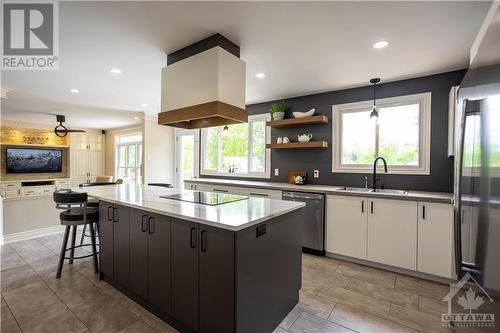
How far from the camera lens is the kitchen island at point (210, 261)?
1474 millimetres

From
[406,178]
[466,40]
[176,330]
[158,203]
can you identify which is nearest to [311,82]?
[466,40]

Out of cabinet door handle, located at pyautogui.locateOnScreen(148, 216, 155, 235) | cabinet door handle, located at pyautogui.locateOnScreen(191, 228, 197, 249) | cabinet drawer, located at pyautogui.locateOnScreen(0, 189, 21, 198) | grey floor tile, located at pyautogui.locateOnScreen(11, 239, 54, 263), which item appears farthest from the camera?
cabinet drawer, located at pyautogui.locateOnScreen(0, 189, 21, 198)

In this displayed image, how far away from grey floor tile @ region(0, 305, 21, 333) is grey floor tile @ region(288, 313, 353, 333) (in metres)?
2.19

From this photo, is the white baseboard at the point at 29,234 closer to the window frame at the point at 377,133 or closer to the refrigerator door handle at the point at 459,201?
the window frame at the point at 377,133

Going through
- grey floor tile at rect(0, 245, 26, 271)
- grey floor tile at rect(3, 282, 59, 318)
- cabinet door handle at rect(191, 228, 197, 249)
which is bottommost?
grey floor tile at rect(0, 245, 26, 271)

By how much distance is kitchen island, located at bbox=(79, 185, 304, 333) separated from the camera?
4.83 feet

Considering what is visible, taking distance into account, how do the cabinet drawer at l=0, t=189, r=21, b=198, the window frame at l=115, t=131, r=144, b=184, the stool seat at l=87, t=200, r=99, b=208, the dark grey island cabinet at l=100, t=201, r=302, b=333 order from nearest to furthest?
the dark grey island cabinet at l=100, t=201, r=302, b=333
the stool seat at l=87, t=200, r=99, b=208
the cabinet drawer at l=0, t=189, r=21, b=198
the window frame at l=115, t=131, r=144, b=184

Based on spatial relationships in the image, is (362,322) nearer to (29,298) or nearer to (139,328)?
(139,328)

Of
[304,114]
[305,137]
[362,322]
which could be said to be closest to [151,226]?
[362,322]

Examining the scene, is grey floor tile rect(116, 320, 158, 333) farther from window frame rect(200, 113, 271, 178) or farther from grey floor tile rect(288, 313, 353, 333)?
window frame rect(200, 113, 271, 178)

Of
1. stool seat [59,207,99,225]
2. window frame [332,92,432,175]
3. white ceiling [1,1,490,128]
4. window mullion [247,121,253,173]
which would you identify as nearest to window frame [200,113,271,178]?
window mullion [247,121,253,173]

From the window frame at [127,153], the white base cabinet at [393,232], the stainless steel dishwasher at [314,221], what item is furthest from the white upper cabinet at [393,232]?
the window frame at [127,153]

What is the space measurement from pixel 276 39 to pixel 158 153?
460cm

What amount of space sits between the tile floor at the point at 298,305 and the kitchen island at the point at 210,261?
178 millimetres
